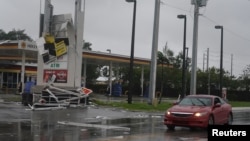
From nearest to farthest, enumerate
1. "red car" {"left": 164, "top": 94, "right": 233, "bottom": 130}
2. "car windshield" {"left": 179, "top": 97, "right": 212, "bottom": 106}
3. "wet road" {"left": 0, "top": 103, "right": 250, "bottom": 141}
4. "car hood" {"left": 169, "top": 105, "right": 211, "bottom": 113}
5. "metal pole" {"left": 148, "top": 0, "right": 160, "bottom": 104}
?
"wet road" {"left": 0, "top": 103, "right": 250, "bottom": 141} → "red car" {"left": 164, "top": 94, "right": 233, "bottom": 130} → "car hood" {"left": 169, "top": 105, "right": 211, "bottom": 113} → "car windshield" {"left": 179, "top": 97, "right": 212, "bottom": 106} → "metal pole" {"left": 148, "top": 0, "right": 160, "bottom": 104}

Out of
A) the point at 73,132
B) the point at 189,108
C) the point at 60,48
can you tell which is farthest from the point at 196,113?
the point at 60,48

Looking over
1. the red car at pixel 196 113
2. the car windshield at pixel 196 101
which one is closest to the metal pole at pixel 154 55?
the red car at pixel 196 113

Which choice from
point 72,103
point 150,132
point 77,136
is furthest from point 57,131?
point 72,103

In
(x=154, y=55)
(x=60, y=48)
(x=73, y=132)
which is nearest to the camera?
(x=73, y=132)

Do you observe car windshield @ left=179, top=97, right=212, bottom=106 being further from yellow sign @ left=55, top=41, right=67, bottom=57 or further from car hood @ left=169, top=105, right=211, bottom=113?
yellow sign @ left=55, top=41, right=67, bottom=57

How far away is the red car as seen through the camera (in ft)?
59.4

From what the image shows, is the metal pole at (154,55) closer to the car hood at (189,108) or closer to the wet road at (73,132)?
the wet road at (73,132)

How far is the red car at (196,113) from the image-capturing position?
712 inches

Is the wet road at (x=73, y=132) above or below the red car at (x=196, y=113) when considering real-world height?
below

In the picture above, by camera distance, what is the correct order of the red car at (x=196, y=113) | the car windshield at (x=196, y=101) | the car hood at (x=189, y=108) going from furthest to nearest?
the car windshield at (x=196, y=101) < the car hood at (x=189, y=108) < the red car at (x=196, y=113)

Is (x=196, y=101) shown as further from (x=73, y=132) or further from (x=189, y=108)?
(x=73, y=132)

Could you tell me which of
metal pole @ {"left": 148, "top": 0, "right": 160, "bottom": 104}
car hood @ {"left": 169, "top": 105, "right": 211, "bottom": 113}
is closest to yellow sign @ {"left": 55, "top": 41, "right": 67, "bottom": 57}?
metal pole @ {"left": 148, "top": 0, "right": 160, "bottom": 104}

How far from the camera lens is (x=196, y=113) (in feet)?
59.6

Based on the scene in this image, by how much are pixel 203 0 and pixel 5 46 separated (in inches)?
768
